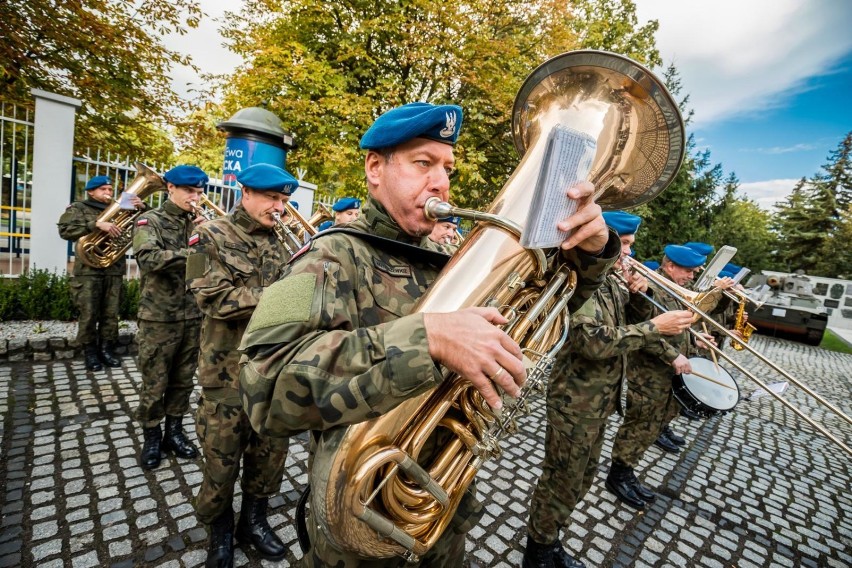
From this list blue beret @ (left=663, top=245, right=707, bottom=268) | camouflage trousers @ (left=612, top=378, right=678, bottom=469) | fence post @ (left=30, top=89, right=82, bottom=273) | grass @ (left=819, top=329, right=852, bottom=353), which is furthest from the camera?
grass @ (left=819, top=329, right=852, bottom=353)

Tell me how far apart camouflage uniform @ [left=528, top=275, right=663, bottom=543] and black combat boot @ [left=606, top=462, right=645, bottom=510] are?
1.20 metres

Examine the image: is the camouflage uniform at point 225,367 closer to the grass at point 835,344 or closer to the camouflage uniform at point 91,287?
the camouflage uniform at point 91,287

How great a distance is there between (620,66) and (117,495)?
4369mm

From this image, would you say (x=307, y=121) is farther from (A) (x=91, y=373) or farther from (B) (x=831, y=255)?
(B) (x=831, y=255)

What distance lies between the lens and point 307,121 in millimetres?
9883

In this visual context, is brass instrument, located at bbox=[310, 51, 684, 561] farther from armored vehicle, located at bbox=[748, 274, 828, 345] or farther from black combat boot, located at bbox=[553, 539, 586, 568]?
armored vehicle, located at bbox=[748, 274, 828, 345]

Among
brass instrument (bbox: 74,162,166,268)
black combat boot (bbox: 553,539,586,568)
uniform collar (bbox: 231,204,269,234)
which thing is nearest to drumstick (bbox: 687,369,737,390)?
black combat boot (bbox: 553,539,586,568)

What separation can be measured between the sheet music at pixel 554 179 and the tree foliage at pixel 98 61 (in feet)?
33.7

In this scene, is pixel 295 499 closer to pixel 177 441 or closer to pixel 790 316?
pixel 177 441

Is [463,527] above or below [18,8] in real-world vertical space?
below

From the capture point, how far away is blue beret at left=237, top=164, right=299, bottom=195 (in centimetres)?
291

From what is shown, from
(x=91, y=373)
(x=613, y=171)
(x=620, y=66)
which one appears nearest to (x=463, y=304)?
(x=613, y=171)

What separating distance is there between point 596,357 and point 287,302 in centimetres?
246

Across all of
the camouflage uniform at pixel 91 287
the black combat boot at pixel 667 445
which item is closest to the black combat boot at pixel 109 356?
the camouflage uniform at pixel 91 287
